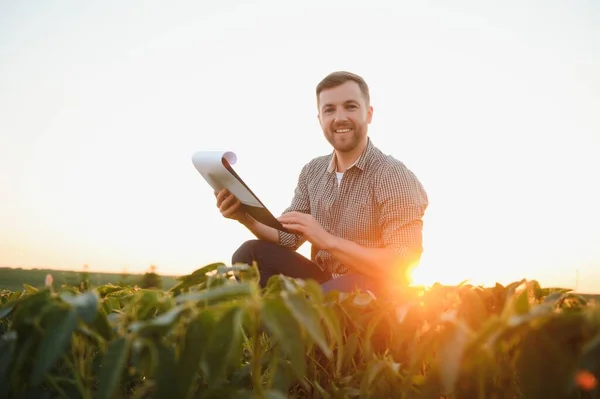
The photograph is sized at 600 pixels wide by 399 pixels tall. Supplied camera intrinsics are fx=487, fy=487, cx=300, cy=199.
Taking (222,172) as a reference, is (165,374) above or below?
below

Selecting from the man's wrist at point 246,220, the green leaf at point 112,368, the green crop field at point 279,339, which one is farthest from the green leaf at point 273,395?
the man's wrist at point 246,220

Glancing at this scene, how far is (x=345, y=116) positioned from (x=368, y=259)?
1.21 metres

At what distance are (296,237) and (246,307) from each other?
290 centimetres

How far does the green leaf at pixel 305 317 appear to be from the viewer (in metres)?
0.63

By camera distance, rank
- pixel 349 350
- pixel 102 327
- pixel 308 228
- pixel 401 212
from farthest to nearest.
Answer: pixel 401 212, pixel 308 228, pixel 349 350, pixel 102 327

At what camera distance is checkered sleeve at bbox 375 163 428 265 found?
2.79 m

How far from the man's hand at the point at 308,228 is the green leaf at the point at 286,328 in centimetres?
195

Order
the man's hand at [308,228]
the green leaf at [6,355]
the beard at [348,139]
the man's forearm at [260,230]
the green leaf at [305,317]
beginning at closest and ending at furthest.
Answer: the green leaf at [305,317]
the green leaf at [6,355]
the man's hand at [308,228]
the man's forearm at [260,230]
the beard at [348,139]

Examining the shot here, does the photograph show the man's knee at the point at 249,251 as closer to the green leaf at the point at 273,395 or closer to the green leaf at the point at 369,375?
the green leaf at the point at 369,375

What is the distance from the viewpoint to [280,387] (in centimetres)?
91

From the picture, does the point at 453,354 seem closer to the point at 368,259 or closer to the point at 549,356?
the point at 549,356

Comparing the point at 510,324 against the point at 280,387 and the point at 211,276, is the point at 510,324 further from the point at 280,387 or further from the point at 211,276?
the point at 211,276

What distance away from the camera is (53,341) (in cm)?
71

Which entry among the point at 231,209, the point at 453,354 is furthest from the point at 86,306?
the point at 231,209
